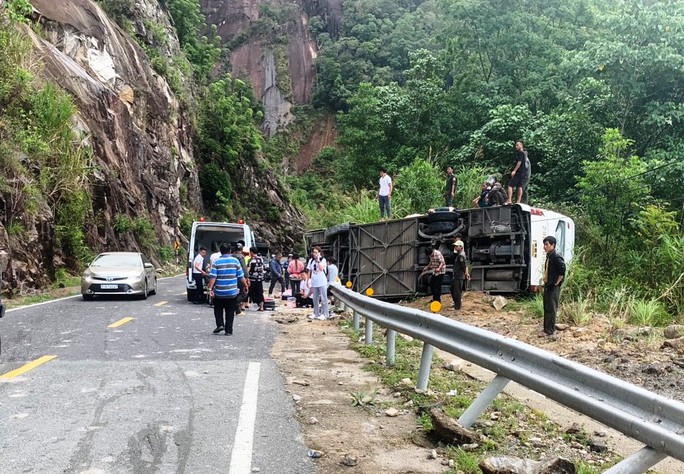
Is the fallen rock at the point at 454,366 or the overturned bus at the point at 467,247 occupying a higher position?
the overturned bus at the point at 467,247

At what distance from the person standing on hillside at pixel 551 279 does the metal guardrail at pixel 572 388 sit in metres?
4.75

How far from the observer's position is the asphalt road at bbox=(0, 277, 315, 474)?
13.6 feet

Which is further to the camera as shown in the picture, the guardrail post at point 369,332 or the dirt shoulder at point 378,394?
the guardrail post at point 369,332

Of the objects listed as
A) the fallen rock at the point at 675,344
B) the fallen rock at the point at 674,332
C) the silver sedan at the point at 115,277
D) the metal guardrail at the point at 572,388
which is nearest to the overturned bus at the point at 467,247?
the fallen rock at the point at 674,332

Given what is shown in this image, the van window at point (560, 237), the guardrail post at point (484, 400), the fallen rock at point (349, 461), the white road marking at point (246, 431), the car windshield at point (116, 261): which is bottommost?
the fallen rock at point (349, 461)

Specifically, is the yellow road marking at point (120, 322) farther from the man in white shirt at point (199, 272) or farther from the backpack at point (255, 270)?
the backpack at point (255, 270)

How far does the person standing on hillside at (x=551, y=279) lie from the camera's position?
10.0 m

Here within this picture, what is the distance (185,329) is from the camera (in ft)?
35.2

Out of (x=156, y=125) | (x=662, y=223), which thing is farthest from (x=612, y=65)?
(x=156, y=125)

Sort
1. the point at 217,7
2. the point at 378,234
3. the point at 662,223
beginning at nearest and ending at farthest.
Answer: the point at 662,223 < the point at 378,234 < the point at 217,7

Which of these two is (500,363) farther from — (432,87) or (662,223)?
(432,87)

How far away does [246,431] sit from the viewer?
4.79 m

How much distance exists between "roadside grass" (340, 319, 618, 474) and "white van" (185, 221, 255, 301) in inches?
365

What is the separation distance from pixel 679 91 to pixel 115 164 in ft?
81.5
